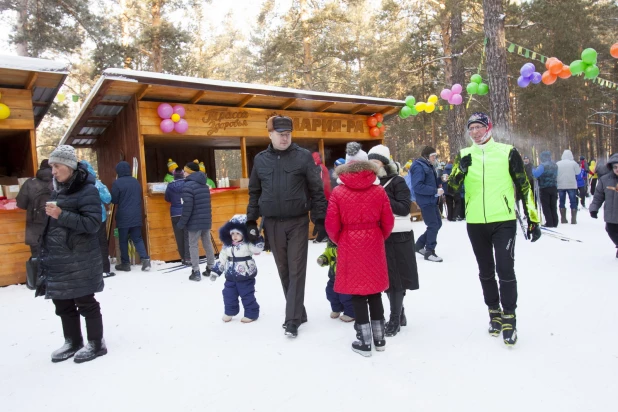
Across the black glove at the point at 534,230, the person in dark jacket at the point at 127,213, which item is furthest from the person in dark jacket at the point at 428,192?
the person in dark jacket at the point at 127,213

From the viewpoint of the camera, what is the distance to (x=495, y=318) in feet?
11.5

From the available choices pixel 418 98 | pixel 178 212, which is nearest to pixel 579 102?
pixel 418 98

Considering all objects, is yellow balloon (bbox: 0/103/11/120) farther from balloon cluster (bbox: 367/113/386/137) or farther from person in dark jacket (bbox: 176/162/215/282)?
balloon cluster (bbox: 367/113/386/137)

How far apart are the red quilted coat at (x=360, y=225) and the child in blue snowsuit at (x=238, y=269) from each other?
1227 millimetres

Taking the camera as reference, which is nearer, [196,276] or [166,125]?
[196,276]

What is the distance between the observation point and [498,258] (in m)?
3.37

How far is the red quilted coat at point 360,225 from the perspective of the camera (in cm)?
319

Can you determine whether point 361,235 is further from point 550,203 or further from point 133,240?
point 550,203

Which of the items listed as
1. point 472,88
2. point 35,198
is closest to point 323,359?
point 35,198

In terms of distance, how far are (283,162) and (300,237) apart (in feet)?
2.18

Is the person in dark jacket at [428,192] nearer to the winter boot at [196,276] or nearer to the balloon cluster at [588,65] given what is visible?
the winter boot at [196,276]

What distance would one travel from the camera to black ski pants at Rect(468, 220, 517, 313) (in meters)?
3.35

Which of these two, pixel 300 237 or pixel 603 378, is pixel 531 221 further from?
pixel 300 237

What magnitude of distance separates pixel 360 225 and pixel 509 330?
4.53 feet
